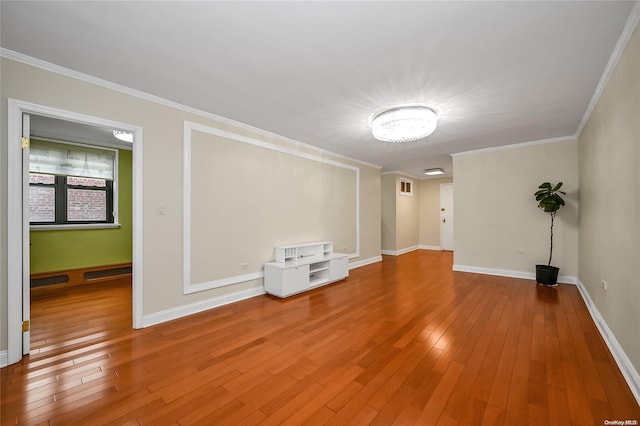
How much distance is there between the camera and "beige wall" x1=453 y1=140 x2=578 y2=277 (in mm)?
4512

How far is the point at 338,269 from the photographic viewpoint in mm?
4859

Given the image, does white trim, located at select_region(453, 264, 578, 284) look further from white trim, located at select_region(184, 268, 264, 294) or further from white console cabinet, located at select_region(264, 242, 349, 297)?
white trim, located at select_region(184, 268, 264, 294)

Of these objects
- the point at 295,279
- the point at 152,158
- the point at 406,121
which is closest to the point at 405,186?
the point at 406,121

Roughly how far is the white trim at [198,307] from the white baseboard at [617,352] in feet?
12.4

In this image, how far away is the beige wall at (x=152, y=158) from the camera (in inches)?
86.7

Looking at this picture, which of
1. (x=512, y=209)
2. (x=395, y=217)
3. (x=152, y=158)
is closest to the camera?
(x=152, y=158)

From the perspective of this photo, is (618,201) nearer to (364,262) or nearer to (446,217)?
(364,262)

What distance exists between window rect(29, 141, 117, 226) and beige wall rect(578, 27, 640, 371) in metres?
6.99

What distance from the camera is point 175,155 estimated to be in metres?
3.14

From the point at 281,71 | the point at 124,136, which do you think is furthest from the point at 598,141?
the point at 124,136

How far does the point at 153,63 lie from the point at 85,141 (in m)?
3.61

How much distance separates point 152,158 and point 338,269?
338 cm

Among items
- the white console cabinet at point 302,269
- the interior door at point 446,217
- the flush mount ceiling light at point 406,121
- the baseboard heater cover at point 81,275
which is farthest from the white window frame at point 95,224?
the interior door at point 446,217

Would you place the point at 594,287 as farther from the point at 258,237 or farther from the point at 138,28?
the point at 138,28
